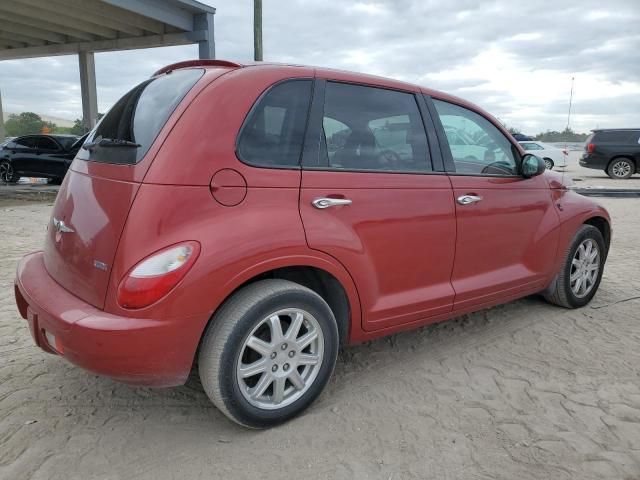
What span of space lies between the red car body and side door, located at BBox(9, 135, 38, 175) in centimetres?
1213

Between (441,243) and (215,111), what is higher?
(215,111)

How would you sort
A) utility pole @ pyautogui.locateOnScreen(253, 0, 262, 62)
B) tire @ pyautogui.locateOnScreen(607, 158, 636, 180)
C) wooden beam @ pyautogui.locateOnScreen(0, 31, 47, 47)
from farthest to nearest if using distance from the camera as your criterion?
wooden beam @ pyautogui.locateOnScreen(0, 31, 47, 47), tire @ pyautogui.locateOnScreen(607, 158, 636, 180), utility pole @ pyautogui.locateOnScreen(253, 0, 262, 62)

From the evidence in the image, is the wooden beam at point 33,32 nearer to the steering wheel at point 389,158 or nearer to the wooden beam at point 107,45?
the wooden beam at point 107,45

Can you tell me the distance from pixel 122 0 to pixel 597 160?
48.4 ft

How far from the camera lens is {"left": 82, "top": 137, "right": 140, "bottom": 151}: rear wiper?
2416 millimetres

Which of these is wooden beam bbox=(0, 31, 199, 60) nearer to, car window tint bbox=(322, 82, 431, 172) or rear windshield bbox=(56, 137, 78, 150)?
rear windshield bbox=(56, 137, 78, 150)

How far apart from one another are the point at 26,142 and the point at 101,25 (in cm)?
493

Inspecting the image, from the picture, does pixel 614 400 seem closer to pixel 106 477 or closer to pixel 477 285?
pixel 477 285

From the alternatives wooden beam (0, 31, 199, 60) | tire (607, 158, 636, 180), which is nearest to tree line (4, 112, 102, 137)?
wooden beam (0, 31, 199, 60)

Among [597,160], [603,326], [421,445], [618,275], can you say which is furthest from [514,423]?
[597,160]

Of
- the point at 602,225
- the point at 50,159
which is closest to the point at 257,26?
the point at 50,159

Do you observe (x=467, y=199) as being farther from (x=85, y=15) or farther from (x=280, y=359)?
(x=85, y=15)

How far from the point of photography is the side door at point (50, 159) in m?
13.0

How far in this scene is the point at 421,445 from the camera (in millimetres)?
2400
